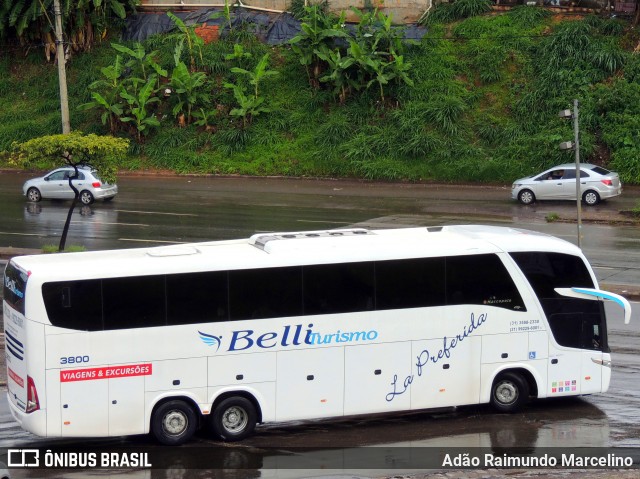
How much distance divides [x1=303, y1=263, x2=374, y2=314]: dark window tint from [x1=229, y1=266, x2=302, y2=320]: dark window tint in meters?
0.17

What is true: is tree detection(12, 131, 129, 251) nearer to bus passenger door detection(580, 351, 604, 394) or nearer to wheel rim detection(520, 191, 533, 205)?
wheel rim detection(520, 191, 533, 205)

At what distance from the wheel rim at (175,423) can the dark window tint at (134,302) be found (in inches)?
53.0

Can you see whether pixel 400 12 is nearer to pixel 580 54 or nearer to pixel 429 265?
pixel 580 54

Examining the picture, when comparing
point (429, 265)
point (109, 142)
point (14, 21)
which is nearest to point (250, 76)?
point (14, 21)

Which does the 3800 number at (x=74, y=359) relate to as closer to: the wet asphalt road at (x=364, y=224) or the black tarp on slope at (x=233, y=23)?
the wet asphalt road at (x=364, y=224)

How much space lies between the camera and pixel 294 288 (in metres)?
15.0

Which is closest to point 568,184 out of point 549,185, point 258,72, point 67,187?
point 549,185

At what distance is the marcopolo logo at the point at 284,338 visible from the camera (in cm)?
1468

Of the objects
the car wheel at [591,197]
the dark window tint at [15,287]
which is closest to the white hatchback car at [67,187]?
the car wheel at [591,197]

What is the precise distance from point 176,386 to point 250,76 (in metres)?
32.2

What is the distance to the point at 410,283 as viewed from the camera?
15.4 meters

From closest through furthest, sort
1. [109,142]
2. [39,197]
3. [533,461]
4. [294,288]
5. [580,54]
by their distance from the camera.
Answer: [533,461] < [294,288] < [109,142] < [39,197] < [580,54]

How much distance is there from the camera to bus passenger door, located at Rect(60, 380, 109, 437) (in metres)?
14.0

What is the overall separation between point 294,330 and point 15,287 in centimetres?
407
